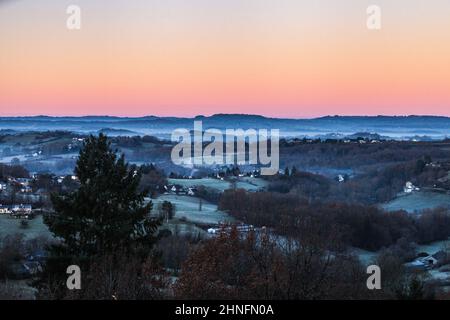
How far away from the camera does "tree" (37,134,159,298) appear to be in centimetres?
1380

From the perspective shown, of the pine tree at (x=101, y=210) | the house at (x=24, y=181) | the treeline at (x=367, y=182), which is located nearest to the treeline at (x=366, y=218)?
the treeline at (x=367, y=182)

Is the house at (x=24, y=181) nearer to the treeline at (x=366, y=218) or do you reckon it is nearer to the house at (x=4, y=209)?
the house at (x=4, y=209)

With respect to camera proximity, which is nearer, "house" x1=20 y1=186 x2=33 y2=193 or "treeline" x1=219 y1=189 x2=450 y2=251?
"treeline" x1=219 y1=189 x2=450 y2=251

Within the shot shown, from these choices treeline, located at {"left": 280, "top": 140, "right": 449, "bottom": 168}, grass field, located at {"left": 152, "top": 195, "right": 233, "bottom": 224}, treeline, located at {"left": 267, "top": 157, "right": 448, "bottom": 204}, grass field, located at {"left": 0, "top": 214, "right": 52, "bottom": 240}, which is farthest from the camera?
treeline, located at {"left": 280, "top": 140, "right": 449, "bottom": 168}

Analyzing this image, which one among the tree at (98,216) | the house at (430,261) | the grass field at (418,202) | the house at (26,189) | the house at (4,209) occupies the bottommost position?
the house at (430,261)

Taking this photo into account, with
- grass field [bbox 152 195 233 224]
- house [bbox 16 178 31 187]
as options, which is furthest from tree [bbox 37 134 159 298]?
house [bbox 16 178 31 187]

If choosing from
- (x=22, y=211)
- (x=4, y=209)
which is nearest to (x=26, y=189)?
(x=4, y=209)

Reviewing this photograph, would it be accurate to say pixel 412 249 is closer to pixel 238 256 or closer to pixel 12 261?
pixel 12 261

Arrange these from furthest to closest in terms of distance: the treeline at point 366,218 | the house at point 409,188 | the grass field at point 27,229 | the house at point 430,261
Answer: the house at point 409,188
the treeline at point 366,218
the house at point 430,261
the grass field at point 27,229

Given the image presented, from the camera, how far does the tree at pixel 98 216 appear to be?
13.8 m

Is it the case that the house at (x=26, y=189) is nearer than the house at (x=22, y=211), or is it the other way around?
the house at (x=22, y=211)

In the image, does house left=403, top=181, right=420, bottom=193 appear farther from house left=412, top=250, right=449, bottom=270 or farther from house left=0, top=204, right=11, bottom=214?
house left=0, top=204, right=11, bottom=214
